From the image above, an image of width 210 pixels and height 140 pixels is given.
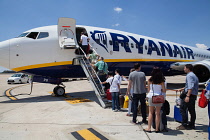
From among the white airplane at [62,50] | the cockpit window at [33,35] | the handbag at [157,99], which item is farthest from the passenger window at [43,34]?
the handbag at [157,99]

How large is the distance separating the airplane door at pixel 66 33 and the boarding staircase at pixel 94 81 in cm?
95

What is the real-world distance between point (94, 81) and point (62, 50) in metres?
2.71

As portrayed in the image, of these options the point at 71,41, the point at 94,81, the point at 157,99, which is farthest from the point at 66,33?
the point at 157,99

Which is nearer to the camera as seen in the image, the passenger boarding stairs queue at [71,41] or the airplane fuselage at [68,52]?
the airplane fuselage at [68,52]

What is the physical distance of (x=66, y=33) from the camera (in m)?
9.53

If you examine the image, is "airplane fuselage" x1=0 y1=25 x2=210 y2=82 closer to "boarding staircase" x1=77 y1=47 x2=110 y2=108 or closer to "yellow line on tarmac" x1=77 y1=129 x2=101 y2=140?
"boarding staircase" x1=77 y1=47 x2=110 y2=108

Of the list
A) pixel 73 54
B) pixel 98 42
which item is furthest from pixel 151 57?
pixel 73 54

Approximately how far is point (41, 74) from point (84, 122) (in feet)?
16.5

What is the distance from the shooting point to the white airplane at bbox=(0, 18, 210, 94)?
334 inches

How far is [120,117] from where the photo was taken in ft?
18.9

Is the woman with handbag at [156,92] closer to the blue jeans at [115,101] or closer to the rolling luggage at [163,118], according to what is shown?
the rolling luggage at [163,118]

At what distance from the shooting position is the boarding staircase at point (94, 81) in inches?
290

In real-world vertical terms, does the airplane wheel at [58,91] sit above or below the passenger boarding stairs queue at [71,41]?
below

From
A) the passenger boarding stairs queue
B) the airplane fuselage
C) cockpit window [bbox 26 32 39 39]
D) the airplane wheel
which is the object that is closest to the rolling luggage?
the passenger boarding stairs queue
